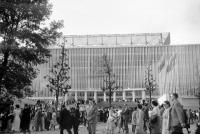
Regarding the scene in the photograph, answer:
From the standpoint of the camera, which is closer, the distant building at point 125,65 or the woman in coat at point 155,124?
the woman in coat at point 155,124

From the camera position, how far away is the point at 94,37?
139750 millimetres

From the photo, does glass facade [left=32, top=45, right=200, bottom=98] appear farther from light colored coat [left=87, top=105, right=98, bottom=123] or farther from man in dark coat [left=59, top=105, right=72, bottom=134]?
man in dark coat [left=59, top=105, right=72, bottom=134]

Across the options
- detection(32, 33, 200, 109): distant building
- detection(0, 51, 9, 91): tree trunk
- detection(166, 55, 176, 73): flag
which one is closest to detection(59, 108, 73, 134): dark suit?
detection(0, 51, 9, 91): tree trunk

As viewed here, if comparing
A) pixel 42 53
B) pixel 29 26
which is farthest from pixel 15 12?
pixel 42 53

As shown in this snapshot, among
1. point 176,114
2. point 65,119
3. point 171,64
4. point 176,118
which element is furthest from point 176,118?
point 171,64

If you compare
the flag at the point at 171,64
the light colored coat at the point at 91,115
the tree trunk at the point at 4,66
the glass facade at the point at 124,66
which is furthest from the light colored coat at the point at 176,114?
the glass facade at the point at 124,66

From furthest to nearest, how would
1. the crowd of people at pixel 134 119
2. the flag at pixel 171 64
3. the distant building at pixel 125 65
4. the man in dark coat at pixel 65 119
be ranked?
1. the distant building at pixel 125 65
2. the flag at pixel 171 64
3. the man in dark coat at pixel 65 119
4. the crowd of people at pixel 134 119

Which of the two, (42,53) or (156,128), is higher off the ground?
(42,53)

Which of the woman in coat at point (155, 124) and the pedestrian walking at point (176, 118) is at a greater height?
the pedestrian walking at point (176, 118)

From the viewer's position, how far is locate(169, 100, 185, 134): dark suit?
1013cm

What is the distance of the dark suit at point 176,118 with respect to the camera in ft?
33.2

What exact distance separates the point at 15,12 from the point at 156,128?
14.7 meters

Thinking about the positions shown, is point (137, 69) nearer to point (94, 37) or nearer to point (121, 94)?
point (121, 94)

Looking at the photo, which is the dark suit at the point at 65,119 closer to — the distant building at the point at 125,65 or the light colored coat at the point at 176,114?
the light colored coat at the point at 176,114
